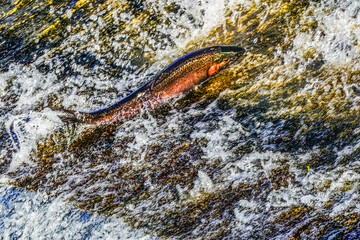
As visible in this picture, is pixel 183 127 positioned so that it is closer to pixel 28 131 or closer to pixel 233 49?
pixel 233 49

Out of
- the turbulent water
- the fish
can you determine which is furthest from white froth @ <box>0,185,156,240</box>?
the fish

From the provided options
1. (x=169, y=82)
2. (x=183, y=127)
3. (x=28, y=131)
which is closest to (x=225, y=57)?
(x=169, y=82)

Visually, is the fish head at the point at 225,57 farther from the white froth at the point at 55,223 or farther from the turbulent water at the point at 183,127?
the white froth at the point at 55,223

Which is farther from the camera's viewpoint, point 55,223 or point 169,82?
point 55,223

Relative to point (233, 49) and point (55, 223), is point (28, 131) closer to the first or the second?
point (55, 223)

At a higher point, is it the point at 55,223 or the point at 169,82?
the point at 169,82

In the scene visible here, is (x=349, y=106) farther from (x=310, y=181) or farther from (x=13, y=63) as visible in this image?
(x=13, y=63)

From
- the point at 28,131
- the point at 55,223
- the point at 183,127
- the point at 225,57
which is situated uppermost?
the point at 28,131
